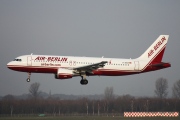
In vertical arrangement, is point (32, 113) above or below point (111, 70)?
below

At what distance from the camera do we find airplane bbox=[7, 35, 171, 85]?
67312 millimetres

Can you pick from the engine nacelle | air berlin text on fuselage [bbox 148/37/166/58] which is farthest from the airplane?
air berlin text on fuselage [bbox 148/37/166/58]

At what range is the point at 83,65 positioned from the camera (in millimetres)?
69125

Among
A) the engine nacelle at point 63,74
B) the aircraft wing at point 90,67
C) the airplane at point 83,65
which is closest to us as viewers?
the engine nacelle at point 63,74

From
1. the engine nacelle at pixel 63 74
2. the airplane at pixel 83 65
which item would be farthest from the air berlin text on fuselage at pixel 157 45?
the engine nacelle at pixel 63 74

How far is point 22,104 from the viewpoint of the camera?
9394 centimetres

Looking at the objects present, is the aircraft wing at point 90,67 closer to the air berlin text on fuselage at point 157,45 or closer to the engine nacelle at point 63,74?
the engine nacelle at point 63,74

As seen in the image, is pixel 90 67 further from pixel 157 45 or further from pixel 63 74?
pixel 157 45

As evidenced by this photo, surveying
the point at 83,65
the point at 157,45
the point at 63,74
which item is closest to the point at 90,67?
the point at 83,65

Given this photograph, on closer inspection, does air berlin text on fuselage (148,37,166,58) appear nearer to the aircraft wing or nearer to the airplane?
the airplane

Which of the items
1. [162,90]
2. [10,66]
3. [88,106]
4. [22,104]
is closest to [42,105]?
[22,104]

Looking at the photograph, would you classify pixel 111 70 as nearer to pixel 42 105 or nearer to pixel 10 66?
pixel 10 66

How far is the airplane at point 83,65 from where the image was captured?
67312mm

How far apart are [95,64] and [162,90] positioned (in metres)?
87.3
